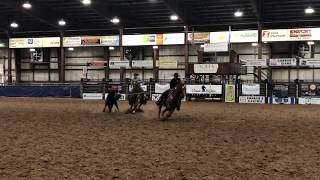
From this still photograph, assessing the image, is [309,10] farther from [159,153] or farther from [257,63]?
[159,153]

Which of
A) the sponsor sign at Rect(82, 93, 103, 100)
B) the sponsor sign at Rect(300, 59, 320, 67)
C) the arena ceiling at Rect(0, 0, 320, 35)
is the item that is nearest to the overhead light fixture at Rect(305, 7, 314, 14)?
the arena ceiling at Rect(0, 0, 320, 35)

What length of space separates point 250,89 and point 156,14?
12066 mm

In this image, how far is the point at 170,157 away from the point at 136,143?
6.23 ft

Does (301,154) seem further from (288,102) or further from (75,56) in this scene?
(75,56)

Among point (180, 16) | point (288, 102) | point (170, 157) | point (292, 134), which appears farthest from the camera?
point (180, 16)

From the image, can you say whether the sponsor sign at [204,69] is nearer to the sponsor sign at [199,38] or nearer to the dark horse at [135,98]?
the sponsor sign at [199,38]

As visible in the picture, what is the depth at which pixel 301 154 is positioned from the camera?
25.6 feet

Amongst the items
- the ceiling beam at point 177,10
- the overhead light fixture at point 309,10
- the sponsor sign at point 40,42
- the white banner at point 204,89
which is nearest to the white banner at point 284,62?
the overhead light fixture at point 309,10

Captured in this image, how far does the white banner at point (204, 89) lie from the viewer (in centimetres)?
3422

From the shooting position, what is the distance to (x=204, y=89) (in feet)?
114

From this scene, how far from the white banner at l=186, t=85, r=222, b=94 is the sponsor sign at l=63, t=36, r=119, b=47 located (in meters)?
11.7

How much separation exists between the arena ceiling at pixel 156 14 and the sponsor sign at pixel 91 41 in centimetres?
138

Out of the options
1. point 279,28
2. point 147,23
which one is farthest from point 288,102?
point 147,23

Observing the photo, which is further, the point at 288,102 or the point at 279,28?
the point at 279,28
